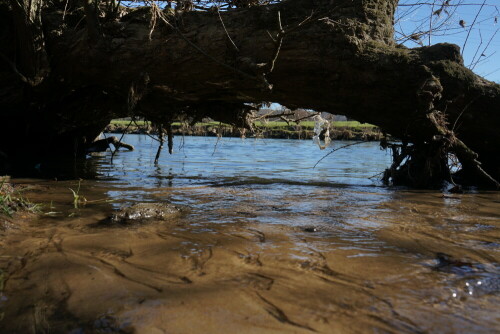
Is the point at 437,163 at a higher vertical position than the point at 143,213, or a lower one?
higher

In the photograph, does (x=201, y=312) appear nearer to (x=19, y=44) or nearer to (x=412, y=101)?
(x=412, y=101)

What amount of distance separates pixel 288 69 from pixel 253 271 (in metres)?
3.69

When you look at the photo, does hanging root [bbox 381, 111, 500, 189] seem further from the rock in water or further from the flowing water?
the rock in water

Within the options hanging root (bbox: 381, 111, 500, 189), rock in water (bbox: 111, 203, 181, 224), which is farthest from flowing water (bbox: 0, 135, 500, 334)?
hanging root (bbox: 381, 111, 500, 189)

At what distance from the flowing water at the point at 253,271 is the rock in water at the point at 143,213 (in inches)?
3.6

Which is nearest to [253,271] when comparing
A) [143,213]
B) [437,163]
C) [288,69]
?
[143,213]

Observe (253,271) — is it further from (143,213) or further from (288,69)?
(288,69)

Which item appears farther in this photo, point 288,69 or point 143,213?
point 288,69

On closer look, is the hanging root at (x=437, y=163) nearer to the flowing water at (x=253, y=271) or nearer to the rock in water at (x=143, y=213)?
the flowing water at (x=253, y=271)

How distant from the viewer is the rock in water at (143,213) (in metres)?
3.20

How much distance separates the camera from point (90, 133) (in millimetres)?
10523

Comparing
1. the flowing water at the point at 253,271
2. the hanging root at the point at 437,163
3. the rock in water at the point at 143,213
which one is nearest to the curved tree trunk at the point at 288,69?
the hanging root at the point at 437,163

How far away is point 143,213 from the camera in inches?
131

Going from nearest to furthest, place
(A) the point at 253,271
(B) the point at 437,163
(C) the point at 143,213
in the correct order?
(A) the point at 253,271
(C) the point at 143,213
(B) the point at 437,163
